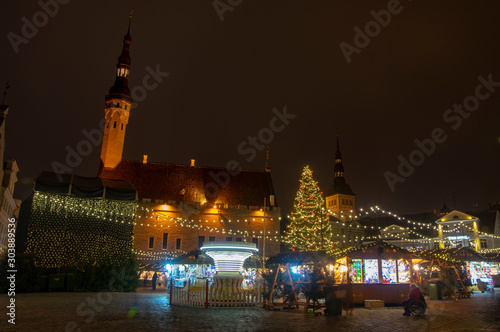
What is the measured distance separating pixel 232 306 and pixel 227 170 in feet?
105

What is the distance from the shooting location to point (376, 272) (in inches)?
874

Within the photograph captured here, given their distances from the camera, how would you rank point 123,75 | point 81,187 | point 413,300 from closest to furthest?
point 413,300 < point 81,187 < point 123,75

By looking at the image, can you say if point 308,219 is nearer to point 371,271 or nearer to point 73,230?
point 371,271

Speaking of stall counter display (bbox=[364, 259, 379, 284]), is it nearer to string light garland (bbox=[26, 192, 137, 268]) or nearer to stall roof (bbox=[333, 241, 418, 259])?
stall roof (bbox=[333, 241, 418, 259])

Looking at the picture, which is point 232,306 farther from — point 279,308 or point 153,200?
point 153,200

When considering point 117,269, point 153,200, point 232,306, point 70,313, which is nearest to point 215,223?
point 153,200

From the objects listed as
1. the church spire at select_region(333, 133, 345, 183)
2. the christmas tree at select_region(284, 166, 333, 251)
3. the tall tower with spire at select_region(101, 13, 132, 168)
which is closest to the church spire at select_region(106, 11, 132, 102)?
the tall tower with spire at select_region(101, 13, 132, 168)

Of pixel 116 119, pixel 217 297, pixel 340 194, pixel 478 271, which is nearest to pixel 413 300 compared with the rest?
pixel 217 297

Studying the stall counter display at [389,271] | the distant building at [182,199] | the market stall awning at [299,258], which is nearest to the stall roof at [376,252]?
the stall counter display at [389,271]

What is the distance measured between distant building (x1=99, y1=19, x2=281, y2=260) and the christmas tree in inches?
163

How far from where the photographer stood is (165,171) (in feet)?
141

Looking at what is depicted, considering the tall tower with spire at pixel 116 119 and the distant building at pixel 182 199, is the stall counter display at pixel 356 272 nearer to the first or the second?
the distant building at pixel 182 199

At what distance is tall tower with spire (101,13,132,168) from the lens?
135 ft

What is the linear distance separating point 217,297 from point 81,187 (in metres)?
20.0
